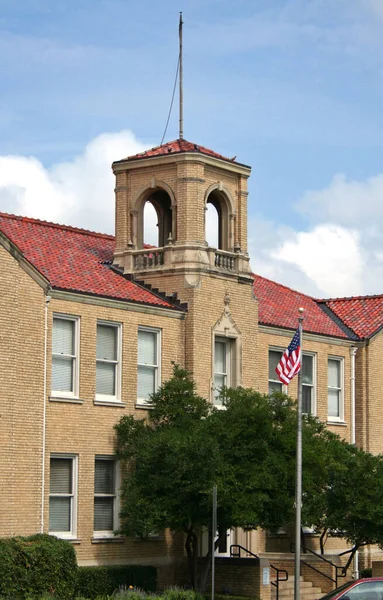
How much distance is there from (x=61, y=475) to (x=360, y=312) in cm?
1842

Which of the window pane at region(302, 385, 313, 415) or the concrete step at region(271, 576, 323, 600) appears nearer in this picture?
the concrete step at region(271, 576, 323, 600)

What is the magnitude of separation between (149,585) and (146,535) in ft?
6.66

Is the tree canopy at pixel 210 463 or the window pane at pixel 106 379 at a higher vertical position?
the window pane at pixel 106 379

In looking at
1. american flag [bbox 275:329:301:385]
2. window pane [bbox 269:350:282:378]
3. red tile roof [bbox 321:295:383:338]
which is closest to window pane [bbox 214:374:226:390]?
window pane [bbox 269:350:282:378]

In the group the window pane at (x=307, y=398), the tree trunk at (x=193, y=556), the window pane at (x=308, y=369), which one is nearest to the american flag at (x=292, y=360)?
the tree trunk at (x=193, y=556)

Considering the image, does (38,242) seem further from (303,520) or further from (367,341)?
(367,341)

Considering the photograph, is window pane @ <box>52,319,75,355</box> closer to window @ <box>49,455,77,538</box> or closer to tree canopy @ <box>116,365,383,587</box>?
tree canopy @ <box>116,365,383,587</box>

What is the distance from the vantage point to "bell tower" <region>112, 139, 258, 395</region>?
3825 centimetres

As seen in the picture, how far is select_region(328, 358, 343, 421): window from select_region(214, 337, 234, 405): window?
697 centimetres

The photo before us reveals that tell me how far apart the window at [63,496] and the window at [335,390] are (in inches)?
544

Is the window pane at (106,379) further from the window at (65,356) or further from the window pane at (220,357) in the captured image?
the window pane at (220,357)

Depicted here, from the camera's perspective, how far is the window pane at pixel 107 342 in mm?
35688

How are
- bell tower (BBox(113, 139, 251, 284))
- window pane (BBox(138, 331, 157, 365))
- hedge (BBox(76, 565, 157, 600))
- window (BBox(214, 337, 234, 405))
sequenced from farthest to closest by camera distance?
1. window (BBox(214, 337, 234, 405))
2. bell tower (BBox(113, 139, 251, 284))
3. window pane (BBox(138, 331, 157, 365))
4. hedge (BBox(76, 565, 157, 600))

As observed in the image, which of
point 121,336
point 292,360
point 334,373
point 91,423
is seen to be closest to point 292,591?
point 292,360
